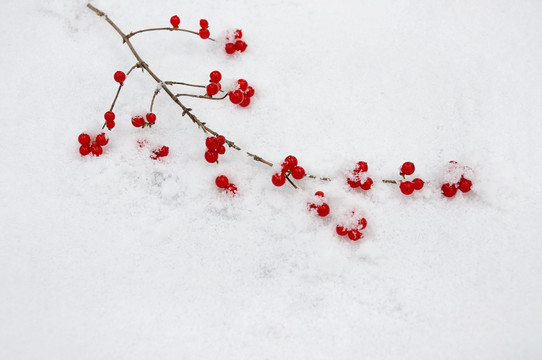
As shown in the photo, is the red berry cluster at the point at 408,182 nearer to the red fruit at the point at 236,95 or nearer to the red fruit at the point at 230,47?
Result: the red fruit at the point at 236,95

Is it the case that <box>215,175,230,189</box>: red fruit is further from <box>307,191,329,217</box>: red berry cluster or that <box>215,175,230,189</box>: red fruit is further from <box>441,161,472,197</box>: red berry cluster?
<box>441,161,472,197</box>: red berry cluster

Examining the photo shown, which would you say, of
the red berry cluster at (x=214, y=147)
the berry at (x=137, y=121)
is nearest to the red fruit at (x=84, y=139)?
the berry at (x=137, y=121)

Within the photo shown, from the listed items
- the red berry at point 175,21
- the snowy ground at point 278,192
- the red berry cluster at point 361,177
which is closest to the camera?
the snowy ground at point 278,192

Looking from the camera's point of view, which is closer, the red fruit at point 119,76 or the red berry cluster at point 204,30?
the red fruit at point 119,76

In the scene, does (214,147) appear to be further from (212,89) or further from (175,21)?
(175,21)

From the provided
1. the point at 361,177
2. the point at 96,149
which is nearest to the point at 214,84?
the point at 96,149

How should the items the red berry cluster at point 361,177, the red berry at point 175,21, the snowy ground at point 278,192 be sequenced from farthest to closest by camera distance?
1. the red berry at point 175,21
2. the red berry cluster at point 361,177
3. the snowy ground at point 278,192

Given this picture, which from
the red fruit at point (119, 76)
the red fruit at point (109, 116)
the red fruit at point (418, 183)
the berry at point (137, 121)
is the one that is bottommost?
the red fruit at point (109, 116)
